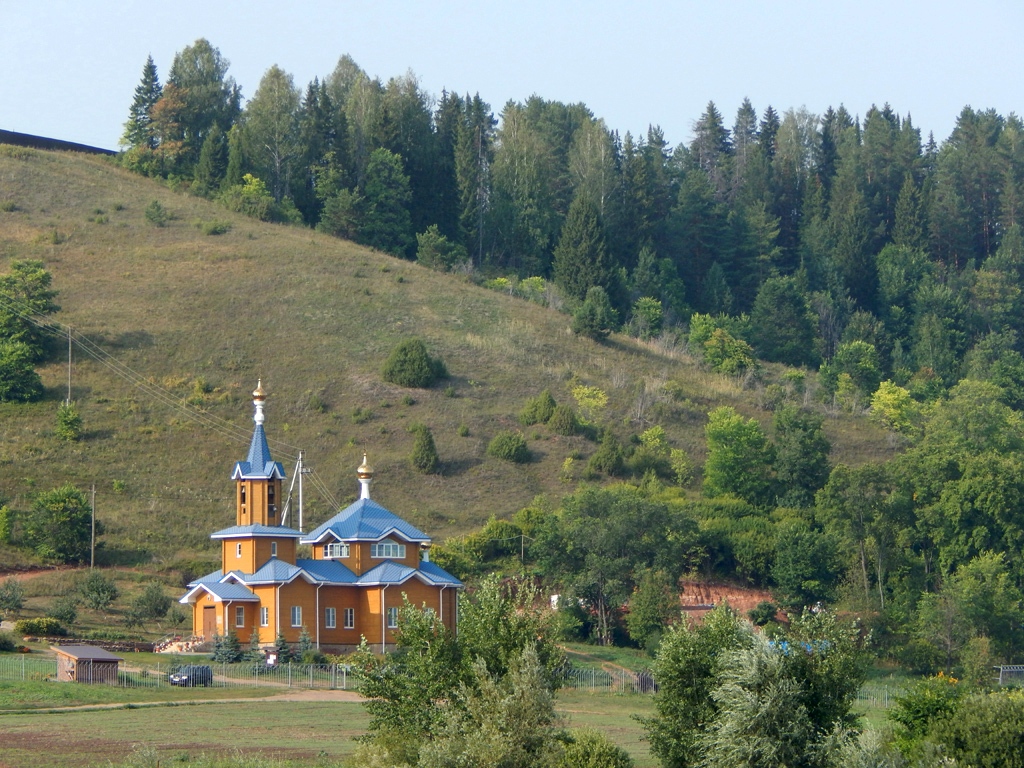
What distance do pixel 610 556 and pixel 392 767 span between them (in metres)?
34.4

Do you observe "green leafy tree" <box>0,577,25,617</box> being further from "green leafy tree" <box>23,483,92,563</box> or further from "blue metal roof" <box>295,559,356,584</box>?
"blue metal roof" <box>295,559,356,584</box>

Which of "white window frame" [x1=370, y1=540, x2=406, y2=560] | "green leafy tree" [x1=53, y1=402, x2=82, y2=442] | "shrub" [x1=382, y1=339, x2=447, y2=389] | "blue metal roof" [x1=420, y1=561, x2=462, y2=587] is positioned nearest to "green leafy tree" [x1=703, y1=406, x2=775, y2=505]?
"shrub" [x1=382, y1=339, x2=447, y2=389]

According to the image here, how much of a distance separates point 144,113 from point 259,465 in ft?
198

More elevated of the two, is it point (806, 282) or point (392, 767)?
point (806, 282)

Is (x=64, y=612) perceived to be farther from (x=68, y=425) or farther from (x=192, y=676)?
(x=68, y=425)

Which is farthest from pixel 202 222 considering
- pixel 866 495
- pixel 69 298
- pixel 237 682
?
pixel 237 682

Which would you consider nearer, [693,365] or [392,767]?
[392,767]

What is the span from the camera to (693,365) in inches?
3716

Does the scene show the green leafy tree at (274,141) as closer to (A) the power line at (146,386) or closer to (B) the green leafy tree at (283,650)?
(A) the power line at (146,386)

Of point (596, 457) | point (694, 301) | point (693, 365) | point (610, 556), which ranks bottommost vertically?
point (610, 556)

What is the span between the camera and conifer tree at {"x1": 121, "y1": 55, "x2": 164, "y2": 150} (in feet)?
368

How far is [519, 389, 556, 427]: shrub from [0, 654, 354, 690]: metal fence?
2949cm

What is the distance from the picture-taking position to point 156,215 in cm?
9962

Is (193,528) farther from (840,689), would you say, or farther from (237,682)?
(840,689)
